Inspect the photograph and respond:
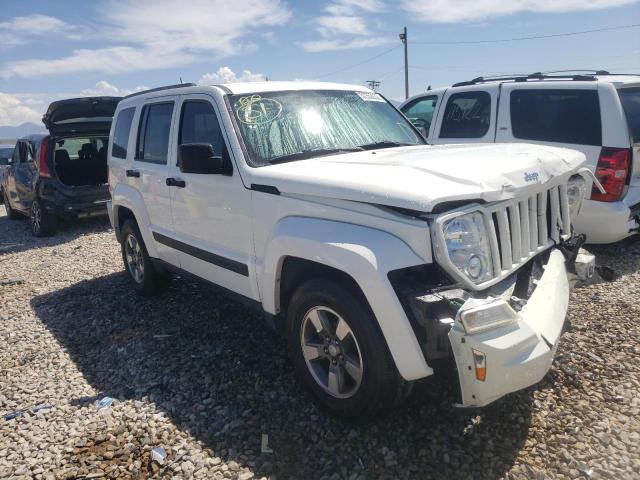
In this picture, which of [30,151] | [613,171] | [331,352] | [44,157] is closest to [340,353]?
[331,352]

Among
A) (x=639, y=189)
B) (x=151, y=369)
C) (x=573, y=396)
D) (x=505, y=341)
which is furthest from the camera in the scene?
(x=639, y=189)

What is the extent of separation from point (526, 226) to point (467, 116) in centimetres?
425

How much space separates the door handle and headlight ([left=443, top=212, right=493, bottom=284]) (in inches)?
93.8

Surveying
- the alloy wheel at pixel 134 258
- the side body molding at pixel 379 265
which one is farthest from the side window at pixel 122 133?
the side body molding at pixel 379 265

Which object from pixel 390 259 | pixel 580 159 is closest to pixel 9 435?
pixel 390 259

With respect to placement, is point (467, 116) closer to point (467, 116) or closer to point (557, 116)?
point (467, 116)

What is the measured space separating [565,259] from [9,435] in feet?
12.3

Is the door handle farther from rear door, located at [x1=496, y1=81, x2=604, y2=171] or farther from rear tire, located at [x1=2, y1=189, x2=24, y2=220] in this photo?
rear tire, located at [x1=2, y1=189, x2=24, y2=220]

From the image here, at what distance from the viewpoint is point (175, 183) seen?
13.5ft

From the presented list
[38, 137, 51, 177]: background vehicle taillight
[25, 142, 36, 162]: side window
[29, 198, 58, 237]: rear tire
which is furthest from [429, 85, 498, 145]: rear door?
[25, 142, 36, 162]: side window

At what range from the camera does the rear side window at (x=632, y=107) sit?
16.9 ft

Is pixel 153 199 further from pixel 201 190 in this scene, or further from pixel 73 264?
pixel 73 264

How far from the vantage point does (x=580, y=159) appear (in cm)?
349

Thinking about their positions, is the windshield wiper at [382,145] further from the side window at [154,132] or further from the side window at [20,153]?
the side window at [20,153]
